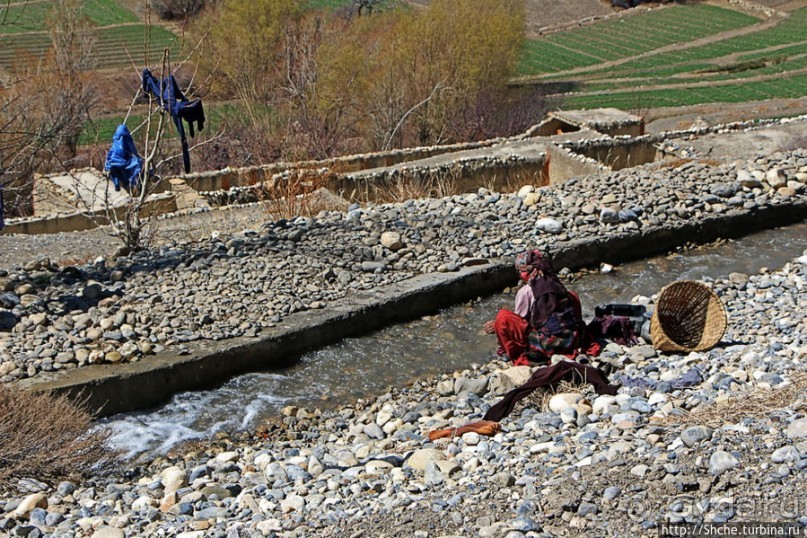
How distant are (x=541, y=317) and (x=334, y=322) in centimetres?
214

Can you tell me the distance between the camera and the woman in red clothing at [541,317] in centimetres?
806

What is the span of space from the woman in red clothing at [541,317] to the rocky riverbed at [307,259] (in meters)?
2.05

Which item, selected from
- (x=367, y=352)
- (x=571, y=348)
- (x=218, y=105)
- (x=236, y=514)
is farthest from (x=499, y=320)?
(x=218, y=105)

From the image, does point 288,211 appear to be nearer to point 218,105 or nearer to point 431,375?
point 431,375

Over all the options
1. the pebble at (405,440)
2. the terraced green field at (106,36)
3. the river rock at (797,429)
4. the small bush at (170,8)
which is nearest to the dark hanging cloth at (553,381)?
the pebble at (405,440)

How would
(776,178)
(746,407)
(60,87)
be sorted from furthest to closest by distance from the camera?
(60,87) → (776,178) → (746,407)

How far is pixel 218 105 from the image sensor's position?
116 feet

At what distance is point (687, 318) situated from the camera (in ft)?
27.4

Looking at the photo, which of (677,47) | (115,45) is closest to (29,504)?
(677,47)

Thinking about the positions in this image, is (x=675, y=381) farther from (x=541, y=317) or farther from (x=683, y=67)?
(x=683, y=67)

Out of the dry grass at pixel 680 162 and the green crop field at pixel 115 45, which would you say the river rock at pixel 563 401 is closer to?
the dry grass at pixel 680 162

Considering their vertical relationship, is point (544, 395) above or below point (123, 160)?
below

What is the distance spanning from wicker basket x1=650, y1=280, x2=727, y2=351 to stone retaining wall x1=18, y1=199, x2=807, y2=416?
2.52 m

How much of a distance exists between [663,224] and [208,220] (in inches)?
225
